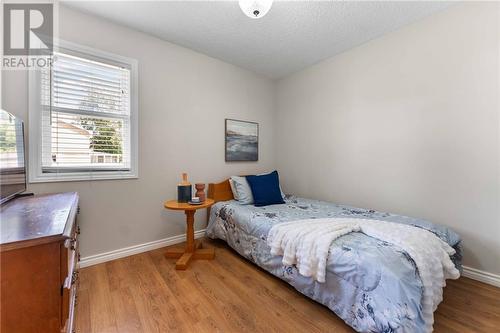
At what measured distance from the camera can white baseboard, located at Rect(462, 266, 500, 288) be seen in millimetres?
1801

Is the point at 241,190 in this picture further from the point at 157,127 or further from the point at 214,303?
the point at 214,303

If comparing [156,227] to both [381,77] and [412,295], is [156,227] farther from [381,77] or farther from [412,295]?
[381,77]

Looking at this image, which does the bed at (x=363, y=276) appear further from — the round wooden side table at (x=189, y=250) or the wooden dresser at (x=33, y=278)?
the wooden dresser at (x=33, y=278)

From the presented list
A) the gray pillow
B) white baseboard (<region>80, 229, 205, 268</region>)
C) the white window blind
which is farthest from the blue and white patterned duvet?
the white window blind

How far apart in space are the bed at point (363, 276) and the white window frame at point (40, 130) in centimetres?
151

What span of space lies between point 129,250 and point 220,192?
1.24m

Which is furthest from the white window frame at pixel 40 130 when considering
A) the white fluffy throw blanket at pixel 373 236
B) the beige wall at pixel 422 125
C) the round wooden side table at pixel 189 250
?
the beige wall at pixel 422 125

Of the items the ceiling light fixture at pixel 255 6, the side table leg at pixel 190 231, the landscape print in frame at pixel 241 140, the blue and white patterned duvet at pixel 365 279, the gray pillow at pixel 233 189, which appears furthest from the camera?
the landscape print in frame at pixel 241 140

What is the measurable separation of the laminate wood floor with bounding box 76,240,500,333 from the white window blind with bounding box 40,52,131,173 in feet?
3.53

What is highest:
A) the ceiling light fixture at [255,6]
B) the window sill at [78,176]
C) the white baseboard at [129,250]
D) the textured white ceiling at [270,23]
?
the textured white ceiling at [270,23]

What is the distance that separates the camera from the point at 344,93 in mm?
2824

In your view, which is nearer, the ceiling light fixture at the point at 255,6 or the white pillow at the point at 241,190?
the ceiling light fixture at the point at 255,6

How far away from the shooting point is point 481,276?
6.12 feet

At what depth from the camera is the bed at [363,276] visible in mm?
1120
